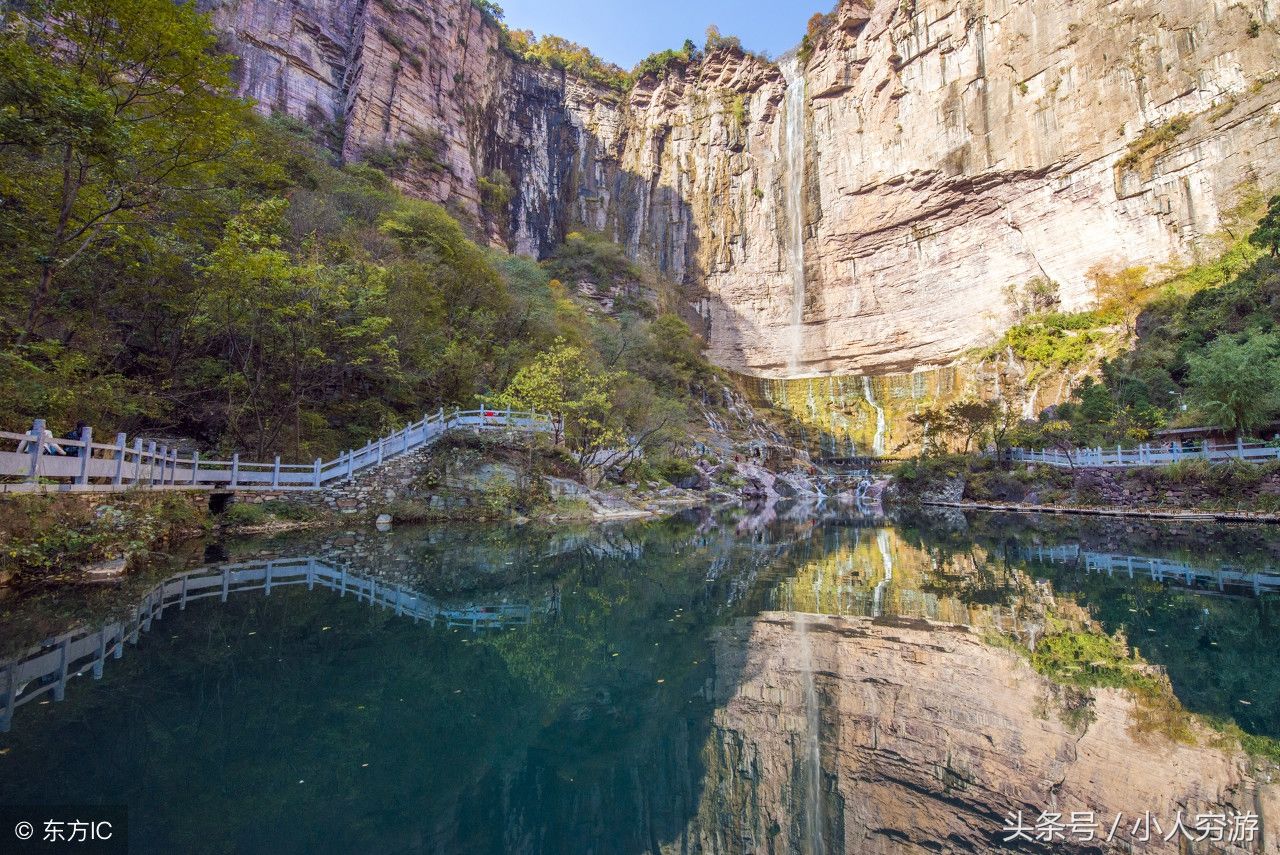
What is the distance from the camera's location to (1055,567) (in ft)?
30.7

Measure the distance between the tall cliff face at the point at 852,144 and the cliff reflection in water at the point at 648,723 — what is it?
3209 cm

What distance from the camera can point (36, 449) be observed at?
24.5 ft

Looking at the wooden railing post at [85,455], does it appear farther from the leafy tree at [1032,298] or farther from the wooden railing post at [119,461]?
the leafy tree at [1032,298]

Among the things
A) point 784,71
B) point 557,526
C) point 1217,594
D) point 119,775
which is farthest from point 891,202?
point 119,775

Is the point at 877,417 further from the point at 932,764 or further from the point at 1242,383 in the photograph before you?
the point at 932,764

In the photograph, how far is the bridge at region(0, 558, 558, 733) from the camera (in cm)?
417

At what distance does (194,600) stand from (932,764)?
780cm

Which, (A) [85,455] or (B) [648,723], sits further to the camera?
(A) [85,455]

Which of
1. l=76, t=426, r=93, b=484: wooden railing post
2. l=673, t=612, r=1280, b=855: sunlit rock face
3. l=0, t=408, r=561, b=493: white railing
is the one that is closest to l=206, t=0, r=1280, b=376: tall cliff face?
l=0, t=408, r=561, b=493: white railing

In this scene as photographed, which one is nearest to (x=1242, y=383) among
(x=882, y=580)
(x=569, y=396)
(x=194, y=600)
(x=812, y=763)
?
(x=882, y=580)

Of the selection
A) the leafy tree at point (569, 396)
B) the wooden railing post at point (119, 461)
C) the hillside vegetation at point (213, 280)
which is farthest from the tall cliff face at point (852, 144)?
the wooden railing post at point (119, 461)

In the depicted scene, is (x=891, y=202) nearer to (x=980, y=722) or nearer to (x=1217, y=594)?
(x=1217, y=594)

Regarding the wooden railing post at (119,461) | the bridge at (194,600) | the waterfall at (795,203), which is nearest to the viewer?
the bridge at (194,600)

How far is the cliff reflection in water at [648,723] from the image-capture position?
9.08ft
